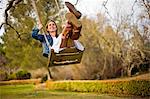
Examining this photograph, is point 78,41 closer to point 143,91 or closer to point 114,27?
point 114,27

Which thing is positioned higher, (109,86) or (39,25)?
(39,25)

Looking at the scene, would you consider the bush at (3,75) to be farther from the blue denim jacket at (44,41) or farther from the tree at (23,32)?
the blue denim jacket at (44,41)

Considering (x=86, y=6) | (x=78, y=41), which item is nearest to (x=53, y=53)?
(x=78, y=41)

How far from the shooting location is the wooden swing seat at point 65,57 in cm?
323

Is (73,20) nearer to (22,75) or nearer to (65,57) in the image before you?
(65,57)

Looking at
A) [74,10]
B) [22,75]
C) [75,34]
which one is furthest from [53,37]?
[22,75]

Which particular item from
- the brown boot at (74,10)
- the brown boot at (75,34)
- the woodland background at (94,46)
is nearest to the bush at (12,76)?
A: the woodland background at (94,46)

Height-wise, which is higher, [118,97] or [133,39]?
[133,39]

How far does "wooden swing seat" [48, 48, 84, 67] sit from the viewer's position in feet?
10.6

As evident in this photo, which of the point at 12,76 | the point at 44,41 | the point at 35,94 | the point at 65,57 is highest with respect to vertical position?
the point at 44,41

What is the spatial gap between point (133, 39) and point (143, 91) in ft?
1.57

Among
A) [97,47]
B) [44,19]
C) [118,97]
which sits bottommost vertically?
[118,97]

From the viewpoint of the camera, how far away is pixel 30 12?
3.32 meters

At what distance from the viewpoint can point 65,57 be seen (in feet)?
10.7
